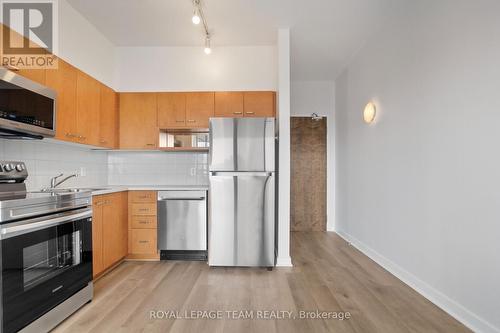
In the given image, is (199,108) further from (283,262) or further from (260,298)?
(260,298)

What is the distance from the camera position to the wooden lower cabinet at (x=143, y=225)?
3086 millimetres

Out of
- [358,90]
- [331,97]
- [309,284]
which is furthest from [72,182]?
[331,97]

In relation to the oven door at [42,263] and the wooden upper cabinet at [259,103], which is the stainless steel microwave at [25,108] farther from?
the wooden upper cabinet at [259,103]

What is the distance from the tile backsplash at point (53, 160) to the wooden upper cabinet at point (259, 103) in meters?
2.11

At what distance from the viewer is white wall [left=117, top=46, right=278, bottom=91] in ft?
11.3

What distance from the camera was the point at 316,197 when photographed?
472 centimetres

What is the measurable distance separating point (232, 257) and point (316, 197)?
244 cm

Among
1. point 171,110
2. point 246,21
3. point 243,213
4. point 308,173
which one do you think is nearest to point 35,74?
point 171,110

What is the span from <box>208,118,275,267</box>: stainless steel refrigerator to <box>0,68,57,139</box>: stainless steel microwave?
1.52 m

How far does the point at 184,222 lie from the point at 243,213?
2.56ft

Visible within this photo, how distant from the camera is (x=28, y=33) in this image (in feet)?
7.00

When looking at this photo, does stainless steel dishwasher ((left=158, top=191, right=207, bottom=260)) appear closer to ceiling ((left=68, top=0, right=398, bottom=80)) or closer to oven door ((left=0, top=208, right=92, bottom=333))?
oven door ((left=0, top=208, right=92, bottom=333))

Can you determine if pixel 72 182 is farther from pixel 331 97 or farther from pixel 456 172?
pixel 331 97

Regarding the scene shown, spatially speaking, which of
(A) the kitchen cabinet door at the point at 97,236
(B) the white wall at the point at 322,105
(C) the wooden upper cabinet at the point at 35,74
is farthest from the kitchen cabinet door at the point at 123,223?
(B) the white wall at the point at 322,105
